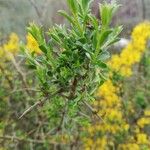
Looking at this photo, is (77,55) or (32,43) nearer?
(77,55)

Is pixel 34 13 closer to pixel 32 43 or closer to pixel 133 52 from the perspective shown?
pixel 133 52

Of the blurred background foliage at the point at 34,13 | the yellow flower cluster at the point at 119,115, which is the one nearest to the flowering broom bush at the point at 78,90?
the yellow flower cluster at the point at 119,115

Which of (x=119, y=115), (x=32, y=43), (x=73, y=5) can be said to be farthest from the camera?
(x=119, y=115)

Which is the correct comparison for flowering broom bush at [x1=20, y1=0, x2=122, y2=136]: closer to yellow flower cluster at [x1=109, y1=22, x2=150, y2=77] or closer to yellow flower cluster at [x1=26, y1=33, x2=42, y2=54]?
yellow flower cluster at [x1=26, y1=33, x2=42, y2=54]

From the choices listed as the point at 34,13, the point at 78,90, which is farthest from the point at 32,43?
the point at 34,13

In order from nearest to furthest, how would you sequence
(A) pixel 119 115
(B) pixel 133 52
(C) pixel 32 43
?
1. (C) pixel 32 43
2. (B) pixel 133 52
3. (A) pixel 119 115

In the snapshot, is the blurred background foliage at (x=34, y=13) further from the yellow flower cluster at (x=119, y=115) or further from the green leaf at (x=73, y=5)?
the green leaf at (x=73, y=5)

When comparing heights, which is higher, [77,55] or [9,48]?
[9,48]

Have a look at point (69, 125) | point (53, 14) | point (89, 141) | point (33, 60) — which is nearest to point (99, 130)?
point (89, 141)

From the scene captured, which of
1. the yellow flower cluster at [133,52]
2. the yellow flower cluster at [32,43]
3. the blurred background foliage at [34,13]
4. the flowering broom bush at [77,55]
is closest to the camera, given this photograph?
the flowering broom bush at [77,55]
